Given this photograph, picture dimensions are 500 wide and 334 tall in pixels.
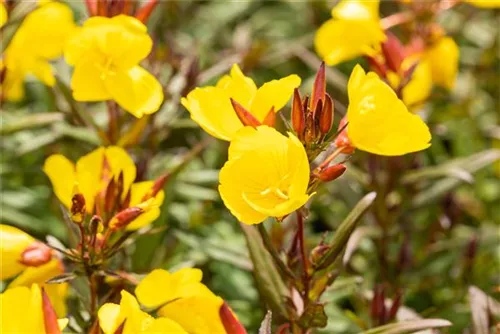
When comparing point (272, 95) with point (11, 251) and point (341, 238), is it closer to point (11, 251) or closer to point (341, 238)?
point (341, 238)

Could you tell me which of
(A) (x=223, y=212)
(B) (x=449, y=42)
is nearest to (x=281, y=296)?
(A) (x=223, y=212)

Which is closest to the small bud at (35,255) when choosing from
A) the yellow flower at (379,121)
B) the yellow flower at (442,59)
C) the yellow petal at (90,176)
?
the yellow petal at (90,176)

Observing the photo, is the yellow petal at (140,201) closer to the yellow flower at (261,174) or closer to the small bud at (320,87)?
the yellow flower at (261,174)

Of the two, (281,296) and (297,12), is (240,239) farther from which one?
(297,12)

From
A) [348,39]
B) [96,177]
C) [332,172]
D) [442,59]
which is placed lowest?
[442,59]

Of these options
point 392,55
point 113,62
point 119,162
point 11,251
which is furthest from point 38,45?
point 392,55

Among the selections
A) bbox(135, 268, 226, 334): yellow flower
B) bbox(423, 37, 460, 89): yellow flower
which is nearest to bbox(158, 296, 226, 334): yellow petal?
bbox(135, 268, 226, 334): yellow flower
